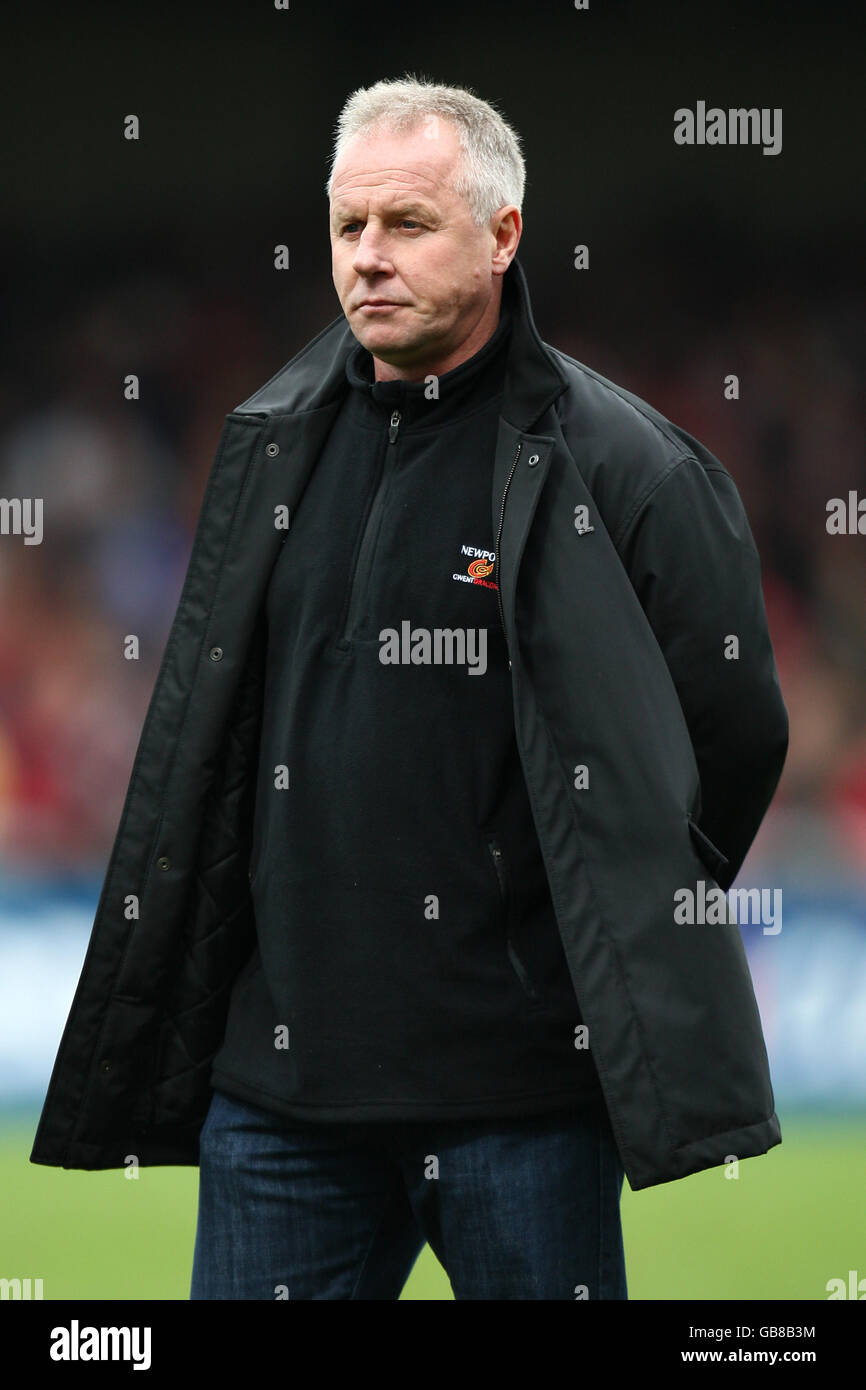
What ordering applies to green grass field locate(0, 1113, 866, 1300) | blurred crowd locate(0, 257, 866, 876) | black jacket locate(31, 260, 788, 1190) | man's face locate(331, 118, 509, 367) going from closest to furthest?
black jacket locate(31, 260, 788, 1190), man's face locate(331, 118, 509, 367), green grass field locate(0, 1113, 866, 1300), blurred crowd locate(0, 257, 866, 876)

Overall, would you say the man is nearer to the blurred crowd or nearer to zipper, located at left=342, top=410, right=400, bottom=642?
zipper, located at left=342, top=410, right=400, bottom=642

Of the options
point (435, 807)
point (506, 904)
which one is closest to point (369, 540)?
point (435, 807)

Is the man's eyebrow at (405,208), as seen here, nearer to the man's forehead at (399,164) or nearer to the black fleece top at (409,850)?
the man's forehead at (399,164)

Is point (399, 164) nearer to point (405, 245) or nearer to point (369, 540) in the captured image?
point (405, 245)

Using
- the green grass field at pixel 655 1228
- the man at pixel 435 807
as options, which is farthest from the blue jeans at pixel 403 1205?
the green grass field at pixel 655 1228

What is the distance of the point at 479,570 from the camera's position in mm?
1668

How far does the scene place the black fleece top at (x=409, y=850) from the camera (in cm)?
163

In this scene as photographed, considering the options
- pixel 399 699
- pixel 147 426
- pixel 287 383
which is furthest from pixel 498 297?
pixel 147 426

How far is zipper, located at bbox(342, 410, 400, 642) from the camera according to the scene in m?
1.69

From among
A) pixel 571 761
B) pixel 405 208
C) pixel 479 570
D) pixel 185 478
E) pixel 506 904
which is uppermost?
pixel 185 478

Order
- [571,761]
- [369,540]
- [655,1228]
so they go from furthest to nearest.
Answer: [655,1228]
[369,540]
[571,761]

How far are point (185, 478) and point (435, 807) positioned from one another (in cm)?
323

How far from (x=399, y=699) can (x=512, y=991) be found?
0.92 ft

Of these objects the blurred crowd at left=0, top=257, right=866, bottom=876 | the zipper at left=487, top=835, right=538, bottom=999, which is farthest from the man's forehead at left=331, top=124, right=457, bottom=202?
the blurred crowd at left=0, top=257, right=866, bottom=876
